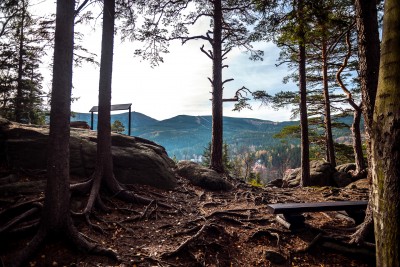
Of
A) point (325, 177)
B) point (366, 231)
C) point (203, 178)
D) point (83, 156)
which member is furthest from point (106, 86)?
point (325, 177)

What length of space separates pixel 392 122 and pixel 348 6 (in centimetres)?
1206

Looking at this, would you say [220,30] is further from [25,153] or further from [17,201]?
[17,201]

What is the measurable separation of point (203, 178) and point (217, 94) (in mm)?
4551

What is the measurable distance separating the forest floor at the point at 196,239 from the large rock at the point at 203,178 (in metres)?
2.61

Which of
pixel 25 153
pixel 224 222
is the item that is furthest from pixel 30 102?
pixel 224 222

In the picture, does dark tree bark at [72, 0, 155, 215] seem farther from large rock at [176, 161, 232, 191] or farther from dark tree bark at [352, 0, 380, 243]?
dark tree bark at [352, 0, 380, 243]

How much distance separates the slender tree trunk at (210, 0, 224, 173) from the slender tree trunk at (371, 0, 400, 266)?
944 cm

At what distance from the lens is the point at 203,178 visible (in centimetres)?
1027

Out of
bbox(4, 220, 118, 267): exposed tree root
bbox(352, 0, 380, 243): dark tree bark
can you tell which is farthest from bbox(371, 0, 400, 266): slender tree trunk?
bbox(4, 220, 118, 267): exposed tree root

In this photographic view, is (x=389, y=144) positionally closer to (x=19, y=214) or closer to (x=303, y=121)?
(x=19, y=214)

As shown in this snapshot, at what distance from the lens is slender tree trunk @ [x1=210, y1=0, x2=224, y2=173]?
12.1 meters

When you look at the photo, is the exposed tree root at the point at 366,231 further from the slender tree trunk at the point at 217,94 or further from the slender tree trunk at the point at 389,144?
the slender tree trunk at the point at 217,94

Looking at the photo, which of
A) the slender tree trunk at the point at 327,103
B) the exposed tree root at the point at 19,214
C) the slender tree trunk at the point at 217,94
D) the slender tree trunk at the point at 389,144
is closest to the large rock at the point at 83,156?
the exposed tree root at the point at 19,214

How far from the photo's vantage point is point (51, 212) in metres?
4.41
